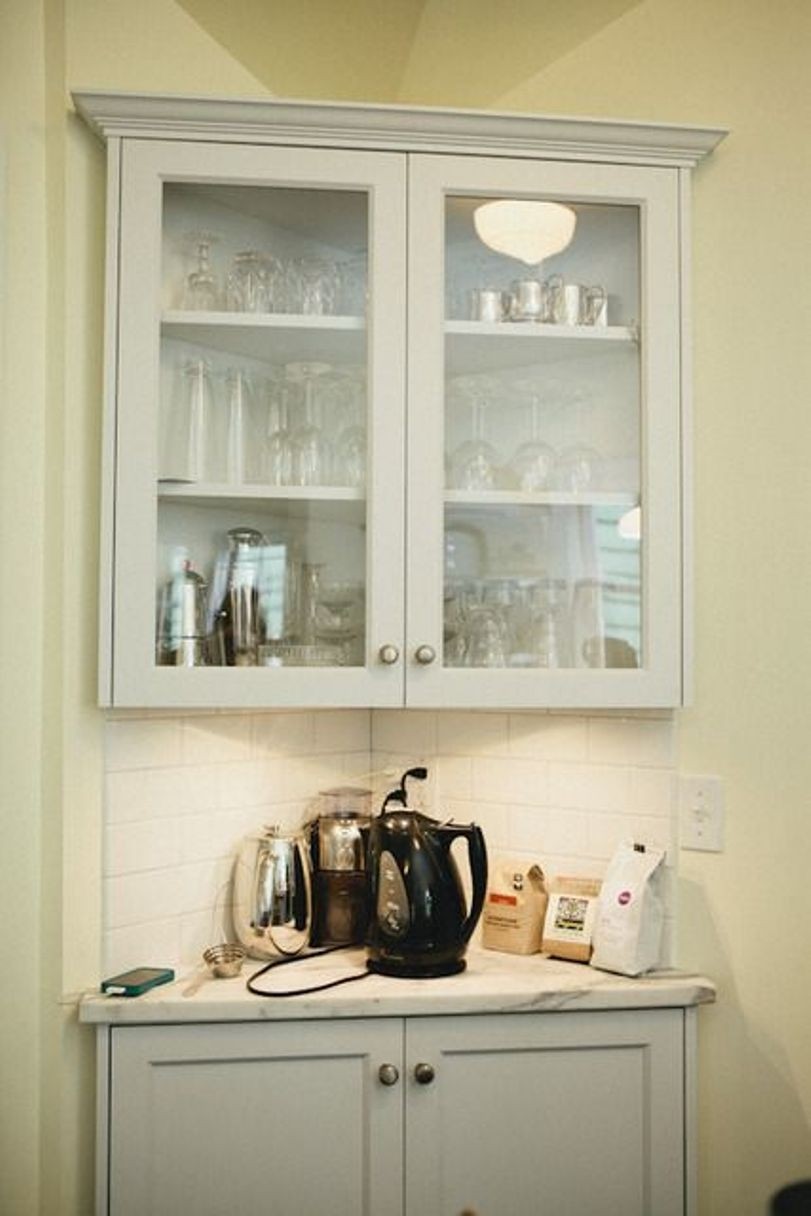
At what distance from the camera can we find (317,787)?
2395 millimetres

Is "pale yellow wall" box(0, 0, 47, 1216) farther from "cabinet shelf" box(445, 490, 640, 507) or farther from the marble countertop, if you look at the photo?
"cabinet shelf" box(445, 490, 640, 507)

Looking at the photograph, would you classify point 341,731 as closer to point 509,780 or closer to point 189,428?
point 509,780

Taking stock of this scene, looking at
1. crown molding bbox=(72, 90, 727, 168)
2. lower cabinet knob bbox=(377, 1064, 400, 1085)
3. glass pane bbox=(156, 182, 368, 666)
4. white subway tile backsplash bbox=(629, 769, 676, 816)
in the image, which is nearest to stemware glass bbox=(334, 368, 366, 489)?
glass pane bbox=(156, 182, 368, 666)

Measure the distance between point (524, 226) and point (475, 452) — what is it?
404 millimetres

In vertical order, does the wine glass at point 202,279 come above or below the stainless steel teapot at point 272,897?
above

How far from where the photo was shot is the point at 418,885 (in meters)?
2.03

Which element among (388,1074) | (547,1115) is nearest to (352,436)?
(388,1074)

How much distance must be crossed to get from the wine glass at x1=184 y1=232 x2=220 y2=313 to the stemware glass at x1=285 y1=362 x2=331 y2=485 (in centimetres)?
17

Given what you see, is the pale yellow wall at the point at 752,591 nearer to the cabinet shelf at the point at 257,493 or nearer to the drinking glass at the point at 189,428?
the cabinet shelf at the point at 257,493

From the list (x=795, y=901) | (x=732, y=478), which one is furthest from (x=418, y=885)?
(x=732, y=478)

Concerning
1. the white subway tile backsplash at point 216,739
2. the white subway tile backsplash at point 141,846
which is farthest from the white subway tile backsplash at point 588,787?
the white subway tile backsplash at point 141,846

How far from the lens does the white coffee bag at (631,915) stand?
2.03m

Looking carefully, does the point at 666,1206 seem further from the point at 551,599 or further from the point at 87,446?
the point at 87,446

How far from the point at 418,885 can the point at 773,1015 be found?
653 millimetres
